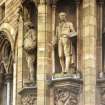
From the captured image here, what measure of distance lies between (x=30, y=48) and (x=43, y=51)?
41.6 inches

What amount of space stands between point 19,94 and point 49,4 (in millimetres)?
3398

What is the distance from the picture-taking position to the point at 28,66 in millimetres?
24891

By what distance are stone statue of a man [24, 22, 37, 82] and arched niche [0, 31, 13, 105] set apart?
3071 mm

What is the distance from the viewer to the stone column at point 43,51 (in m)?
23.3

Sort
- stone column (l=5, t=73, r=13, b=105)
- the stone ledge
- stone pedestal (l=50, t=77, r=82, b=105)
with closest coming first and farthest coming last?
stone pedestal (l=50, t=77, r=82, b=105) → the stone ledge → stone column (l=5, t=73, r=13, b=105)

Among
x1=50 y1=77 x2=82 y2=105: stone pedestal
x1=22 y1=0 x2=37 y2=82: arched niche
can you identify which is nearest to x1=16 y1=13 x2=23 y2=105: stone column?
x1=22 y1=0 x2=37 y2=82: arched niche

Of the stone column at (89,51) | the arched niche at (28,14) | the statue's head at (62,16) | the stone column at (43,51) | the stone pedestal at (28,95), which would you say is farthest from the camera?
the arched niche at (28,14)

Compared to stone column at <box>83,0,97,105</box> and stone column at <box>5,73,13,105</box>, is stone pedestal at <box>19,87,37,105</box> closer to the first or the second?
stone column at <box>83,0,97,105</box>

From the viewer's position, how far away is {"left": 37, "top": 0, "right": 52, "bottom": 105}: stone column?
76.5ft

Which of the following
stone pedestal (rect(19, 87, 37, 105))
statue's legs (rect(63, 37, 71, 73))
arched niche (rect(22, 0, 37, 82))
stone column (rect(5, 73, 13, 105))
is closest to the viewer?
statue's legs (rect(63, 37, 71, 73))

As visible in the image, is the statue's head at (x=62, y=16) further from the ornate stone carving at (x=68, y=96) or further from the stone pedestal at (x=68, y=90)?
the ornate stone carving at (x=68, y=96)

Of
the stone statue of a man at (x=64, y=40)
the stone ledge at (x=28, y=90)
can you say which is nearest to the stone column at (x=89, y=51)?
the stone statue of a man at (x=64, y=40)

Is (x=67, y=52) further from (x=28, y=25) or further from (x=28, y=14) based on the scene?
(x=28, y=14)

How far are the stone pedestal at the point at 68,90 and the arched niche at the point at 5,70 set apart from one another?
5056 millimetres
